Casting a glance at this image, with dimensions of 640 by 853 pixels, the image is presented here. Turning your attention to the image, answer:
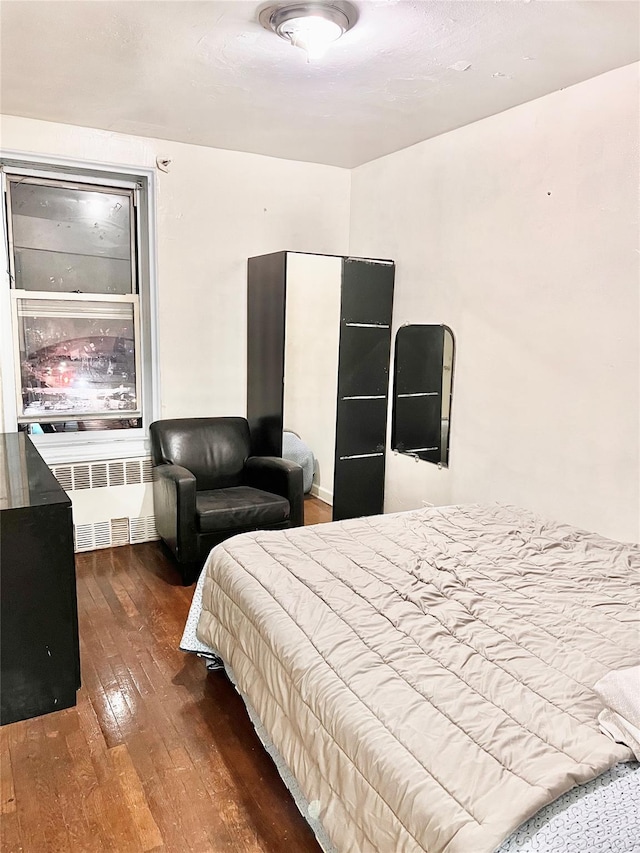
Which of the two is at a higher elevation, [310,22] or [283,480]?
[310,22]

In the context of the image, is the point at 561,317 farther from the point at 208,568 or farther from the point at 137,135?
the point at 137,135

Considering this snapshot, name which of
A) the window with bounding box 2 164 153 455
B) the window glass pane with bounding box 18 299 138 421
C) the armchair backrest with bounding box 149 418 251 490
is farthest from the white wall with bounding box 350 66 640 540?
the window glass pane with bounding box 18 299 138 421

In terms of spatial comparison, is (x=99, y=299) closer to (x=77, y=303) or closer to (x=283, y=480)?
(x=77, y=303)

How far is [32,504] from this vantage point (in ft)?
7.08

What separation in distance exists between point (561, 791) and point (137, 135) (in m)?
3.87

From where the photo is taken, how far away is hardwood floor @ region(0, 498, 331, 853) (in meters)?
1.78

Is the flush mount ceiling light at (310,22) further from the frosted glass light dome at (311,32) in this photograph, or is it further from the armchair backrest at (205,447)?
the armchair backrest at (205,447)

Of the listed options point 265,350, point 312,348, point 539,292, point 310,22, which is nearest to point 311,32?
point 310,22

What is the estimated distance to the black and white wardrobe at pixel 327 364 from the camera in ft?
12.8

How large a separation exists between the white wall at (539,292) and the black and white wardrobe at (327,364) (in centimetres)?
33

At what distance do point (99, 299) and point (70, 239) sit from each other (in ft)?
1.28

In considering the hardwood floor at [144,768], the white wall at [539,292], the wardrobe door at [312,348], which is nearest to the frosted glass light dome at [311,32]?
the white wall at [539,292]

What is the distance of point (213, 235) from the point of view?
13.4ft

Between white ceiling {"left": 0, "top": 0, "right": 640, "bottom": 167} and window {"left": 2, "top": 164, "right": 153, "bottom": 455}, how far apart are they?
0.46m
